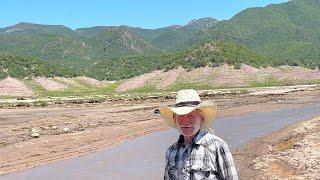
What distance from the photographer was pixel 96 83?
96000 millimetres

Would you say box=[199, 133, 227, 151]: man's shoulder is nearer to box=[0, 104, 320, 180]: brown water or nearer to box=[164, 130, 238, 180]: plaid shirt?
box=[164, 130, 238, 180]: plaid shirt

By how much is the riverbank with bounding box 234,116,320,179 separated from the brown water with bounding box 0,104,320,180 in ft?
5.34

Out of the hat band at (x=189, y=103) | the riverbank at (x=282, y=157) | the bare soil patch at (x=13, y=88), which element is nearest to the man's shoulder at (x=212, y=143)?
the hat band at (x=189, y=103)

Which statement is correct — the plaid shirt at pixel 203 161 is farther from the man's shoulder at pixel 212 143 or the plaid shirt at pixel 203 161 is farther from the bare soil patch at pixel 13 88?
the bare soil patch at pixel 13 88

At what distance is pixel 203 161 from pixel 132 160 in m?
16.4

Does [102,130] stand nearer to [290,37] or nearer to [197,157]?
[197,157]

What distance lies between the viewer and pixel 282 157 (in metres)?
18.5

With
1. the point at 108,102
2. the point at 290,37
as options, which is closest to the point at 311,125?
the point at 108,102

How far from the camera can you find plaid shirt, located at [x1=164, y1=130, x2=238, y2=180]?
4.87 metres

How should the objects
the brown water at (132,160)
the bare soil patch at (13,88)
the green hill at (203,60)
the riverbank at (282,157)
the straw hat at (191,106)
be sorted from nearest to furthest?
the straw hat at (191,106)
the riverbank at (282,157)
the brown water at (132,160)
the bare soil patch at (13,88)
the green hill at (203,60)

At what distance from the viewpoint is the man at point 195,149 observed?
489 centimetres

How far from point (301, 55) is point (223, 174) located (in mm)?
150263

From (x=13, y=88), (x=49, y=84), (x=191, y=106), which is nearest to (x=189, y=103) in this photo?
(x=191, y=106)

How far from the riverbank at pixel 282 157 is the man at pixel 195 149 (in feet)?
35.1
